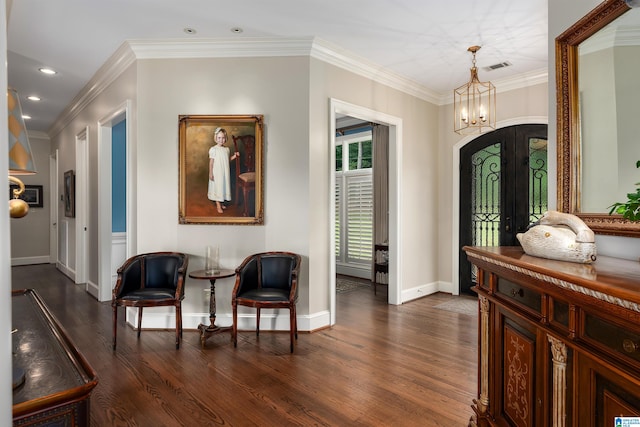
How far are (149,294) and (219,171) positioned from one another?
1.40 m

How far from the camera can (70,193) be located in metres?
6.38

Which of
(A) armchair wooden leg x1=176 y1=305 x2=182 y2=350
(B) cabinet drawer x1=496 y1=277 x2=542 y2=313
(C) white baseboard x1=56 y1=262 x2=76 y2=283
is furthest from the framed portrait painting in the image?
(C) white baseboard x1=56 y1=262 x2=76 y2=283

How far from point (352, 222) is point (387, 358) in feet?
13.0

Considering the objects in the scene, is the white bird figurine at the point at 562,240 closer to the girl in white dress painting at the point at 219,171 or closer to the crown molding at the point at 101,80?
the girl in white dress painting at the point at 219,171

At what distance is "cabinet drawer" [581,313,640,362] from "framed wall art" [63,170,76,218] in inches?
280

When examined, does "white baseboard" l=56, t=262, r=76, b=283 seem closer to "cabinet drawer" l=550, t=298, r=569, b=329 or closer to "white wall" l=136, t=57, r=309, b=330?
"white wall" l=136, t=57, r=309, b=330

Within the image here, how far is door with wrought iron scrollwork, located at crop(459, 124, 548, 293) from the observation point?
15.9 feet

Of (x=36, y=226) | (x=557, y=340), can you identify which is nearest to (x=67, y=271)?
(x=36, y=226)

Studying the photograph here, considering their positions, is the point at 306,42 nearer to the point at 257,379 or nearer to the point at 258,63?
the point at 258,63

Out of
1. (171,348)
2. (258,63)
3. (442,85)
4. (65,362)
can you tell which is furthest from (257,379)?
(442,85)

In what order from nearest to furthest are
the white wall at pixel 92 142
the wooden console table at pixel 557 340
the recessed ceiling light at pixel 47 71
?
the wooden console table at pixel 557 340, the white wall at pixel 92 142, the recessed ceiling light at pixel 47 71

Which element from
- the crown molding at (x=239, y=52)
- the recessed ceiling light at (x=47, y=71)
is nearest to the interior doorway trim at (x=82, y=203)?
the recessed ceiling light at (x=47, y=71)

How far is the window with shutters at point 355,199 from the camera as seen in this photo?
6.78 m

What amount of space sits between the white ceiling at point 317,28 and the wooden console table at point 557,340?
2466 millimetres
